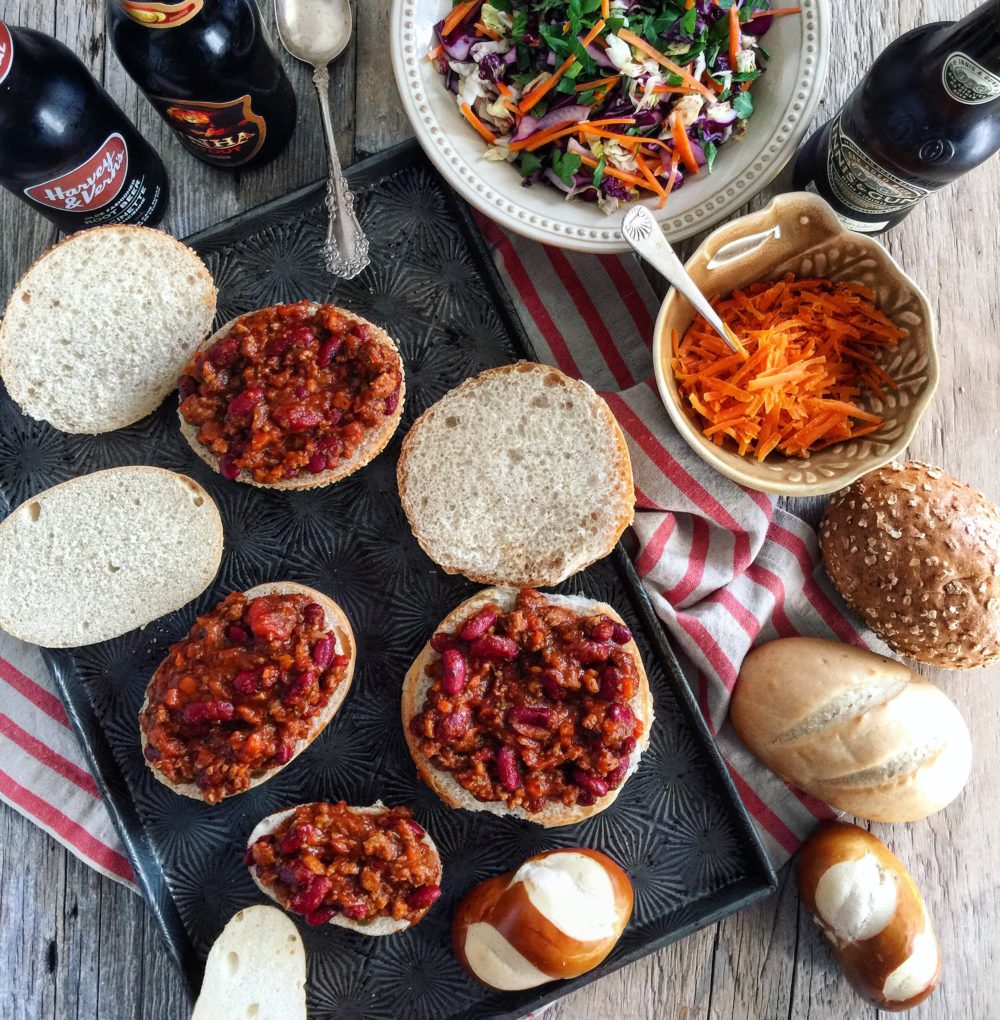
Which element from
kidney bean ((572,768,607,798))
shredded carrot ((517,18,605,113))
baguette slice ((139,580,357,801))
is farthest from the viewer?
baguette slice ((139,580,357,801))

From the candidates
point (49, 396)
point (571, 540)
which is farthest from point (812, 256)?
point (49, 396)

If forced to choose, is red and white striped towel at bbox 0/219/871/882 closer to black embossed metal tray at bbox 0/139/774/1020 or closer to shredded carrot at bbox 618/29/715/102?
black embossed metal tray at bbox 0/139/774/1020

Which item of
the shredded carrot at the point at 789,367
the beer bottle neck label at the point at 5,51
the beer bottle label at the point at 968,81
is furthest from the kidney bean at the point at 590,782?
the beer bottle neck label at the point at 5,51

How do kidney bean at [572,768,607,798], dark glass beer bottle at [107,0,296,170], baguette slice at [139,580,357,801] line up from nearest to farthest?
dark glass beer bottle at [107,0,296,170], kidney bean at [572,768,607,798], baguette slice at [139,580,357,801]

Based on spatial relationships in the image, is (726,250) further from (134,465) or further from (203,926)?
(203,926)

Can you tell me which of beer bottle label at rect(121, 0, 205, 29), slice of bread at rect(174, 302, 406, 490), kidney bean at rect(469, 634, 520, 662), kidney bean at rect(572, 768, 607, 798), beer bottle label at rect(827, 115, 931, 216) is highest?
beer bottle label at rect(121, 0, 205, 29)

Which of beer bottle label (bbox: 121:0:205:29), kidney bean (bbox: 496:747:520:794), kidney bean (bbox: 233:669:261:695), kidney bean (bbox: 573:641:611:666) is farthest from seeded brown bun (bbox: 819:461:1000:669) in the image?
beer bottle label (bbox: 121:0:205:29)
